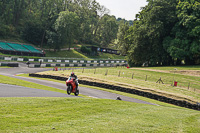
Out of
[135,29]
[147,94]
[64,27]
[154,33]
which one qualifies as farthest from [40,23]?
[147,94]

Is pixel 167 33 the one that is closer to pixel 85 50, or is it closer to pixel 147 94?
pixel 147 94

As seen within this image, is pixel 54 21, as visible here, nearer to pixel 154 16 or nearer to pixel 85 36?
pixel 85 36

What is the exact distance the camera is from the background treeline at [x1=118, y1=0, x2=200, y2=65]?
5247 cm

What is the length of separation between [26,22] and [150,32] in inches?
2127

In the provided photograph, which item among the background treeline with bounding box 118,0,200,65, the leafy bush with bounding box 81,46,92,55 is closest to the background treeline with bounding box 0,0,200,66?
the background treeline with bounding box 118,0,200,65

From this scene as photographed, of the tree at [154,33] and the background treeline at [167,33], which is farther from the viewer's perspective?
the tree at [154,33]

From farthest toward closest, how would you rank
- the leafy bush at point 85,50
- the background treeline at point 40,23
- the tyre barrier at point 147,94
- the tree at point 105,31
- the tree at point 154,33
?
the tree at point 105,31 → the leafy bush at point 85,50 → the background treeline at point 40,23 → the tree at point 154,33 → the tyre barrier at point 147,94

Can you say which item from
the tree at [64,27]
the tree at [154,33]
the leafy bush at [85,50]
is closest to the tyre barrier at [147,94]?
the tree at [154,33]

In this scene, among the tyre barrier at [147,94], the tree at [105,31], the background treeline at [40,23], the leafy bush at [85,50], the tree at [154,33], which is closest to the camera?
the tyre barrier at [147,94]

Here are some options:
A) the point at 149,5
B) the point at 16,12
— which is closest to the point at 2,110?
the point at 149,5

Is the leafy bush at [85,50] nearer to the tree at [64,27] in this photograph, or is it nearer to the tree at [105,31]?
the tree at [64,27]

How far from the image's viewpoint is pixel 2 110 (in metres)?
8.54

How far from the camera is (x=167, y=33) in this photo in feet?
198

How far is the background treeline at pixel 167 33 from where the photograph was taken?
5247cm
